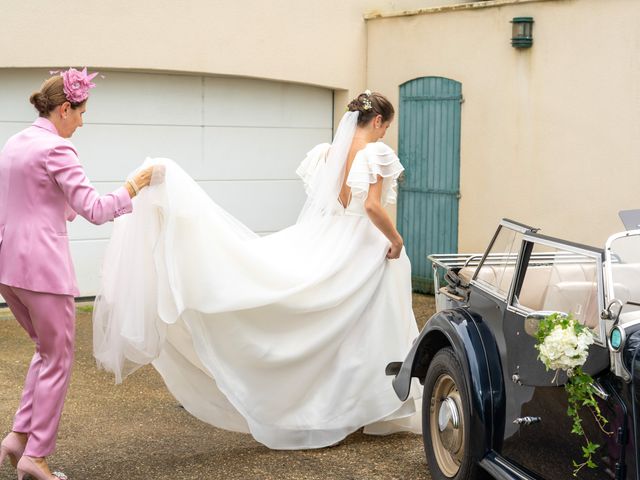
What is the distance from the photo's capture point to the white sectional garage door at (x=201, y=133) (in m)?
9.87

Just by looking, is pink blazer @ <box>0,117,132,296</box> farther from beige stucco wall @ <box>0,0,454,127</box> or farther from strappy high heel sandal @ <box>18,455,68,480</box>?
beige stucco wall @ <box>0,0,454,127</box>

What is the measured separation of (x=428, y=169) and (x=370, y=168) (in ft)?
16.7

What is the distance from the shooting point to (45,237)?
480cm

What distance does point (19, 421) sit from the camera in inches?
196

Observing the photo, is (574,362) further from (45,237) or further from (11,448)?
(11,448)

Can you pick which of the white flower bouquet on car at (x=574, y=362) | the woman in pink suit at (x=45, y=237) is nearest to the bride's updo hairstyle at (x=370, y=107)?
the woman in pink suit at (x=45, y=237)

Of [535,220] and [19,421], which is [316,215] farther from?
[535,220]

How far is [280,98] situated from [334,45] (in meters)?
0.84

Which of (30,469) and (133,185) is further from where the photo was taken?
(133,185)

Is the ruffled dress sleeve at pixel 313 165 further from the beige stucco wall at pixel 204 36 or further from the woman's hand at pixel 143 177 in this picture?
the beige stucco wall at pixel 204 36

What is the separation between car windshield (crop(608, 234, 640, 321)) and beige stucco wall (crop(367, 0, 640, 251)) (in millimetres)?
4566

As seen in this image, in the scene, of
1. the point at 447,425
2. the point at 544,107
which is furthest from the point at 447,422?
the point at 544,107

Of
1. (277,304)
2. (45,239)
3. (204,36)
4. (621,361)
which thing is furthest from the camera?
(204,36)

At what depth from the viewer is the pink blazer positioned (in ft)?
15.7
